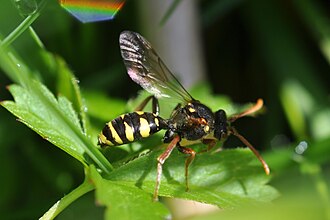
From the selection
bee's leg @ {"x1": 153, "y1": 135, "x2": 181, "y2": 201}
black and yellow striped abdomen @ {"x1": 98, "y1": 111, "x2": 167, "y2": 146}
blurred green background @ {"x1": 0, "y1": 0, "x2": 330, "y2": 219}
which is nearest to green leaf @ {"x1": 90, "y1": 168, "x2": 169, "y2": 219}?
bee's leg @ {"x1": 153, "y1": 135, "x2": 181, "y2": 201}

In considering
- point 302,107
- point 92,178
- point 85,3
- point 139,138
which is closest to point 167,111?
point 139,138

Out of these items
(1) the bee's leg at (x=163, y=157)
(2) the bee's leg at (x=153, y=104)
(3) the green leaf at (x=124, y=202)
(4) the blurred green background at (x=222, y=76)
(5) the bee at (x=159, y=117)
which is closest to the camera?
(3) the green leaf at (x=124, y=202)

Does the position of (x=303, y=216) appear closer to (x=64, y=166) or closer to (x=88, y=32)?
(x=64, y=166)

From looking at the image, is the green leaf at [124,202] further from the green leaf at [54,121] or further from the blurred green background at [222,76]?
the blurred green background at [222,76]

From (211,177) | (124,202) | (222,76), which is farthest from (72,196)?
(222,76)

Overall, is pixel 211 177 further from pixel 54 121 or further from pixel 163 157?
pixel 54 121

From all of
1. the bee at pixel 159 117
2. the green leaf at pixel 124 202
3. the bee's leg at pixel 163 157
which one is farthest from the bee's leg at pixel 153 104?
the green leaf at pixel 124 202

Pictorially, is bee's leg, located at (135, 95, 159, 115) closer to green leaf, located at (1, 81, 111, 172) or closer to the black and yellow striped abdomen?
the black and yellow striped abdomen
